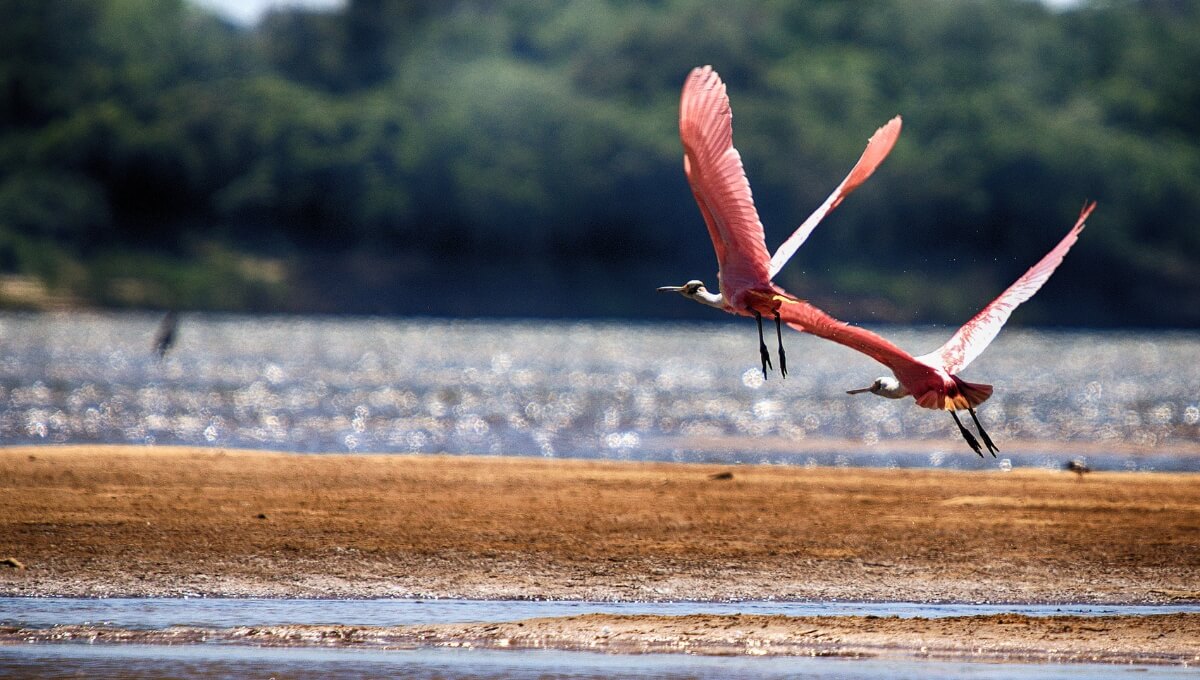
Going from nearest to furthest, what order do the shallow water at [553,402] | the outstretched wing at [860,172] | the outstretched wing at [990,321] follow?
1. the outstretched wing at [860,172]
2. the outstretched wing at [990,321]
3. the shallow water at [553,402]

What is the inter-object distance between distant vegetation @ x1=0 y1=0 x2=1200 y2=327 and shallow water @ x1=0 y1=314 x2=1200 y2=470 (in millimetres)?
32765

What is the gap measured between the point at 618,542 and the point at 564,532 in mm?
555

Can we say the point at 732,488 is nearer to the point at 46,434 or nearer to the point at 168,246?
the point at 46,434

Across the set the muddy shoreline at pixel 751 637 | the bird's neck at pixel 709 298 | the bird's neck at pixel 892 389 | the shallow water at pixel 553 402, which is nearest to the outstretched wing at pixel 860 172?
the bird's neck at pixel 709 298

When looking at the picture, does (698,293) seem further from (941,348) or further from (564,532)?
(564,532)

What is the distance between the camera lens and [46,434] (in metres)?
28.0

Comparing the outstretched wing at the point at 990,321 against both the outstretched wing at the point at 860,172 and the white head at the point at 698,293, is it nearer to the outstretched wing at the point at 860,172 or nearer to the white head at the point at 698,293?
the outstretched wing at the point at 860,172

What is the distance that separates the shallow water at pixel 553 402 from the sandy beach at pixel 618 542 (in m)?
8.49

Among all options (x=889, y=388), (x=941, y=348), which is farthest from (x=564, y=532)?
(x=941, y=348)

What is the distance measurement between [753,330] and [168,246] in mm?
42224

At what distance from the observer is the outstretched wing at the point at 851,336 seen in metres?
11.2

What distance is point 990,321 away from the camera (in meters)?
13.1

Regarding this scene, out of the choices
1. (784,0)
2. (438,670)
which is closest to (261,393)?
(438,670)

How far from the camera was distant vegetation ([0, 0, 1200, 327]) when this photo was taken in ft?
413
